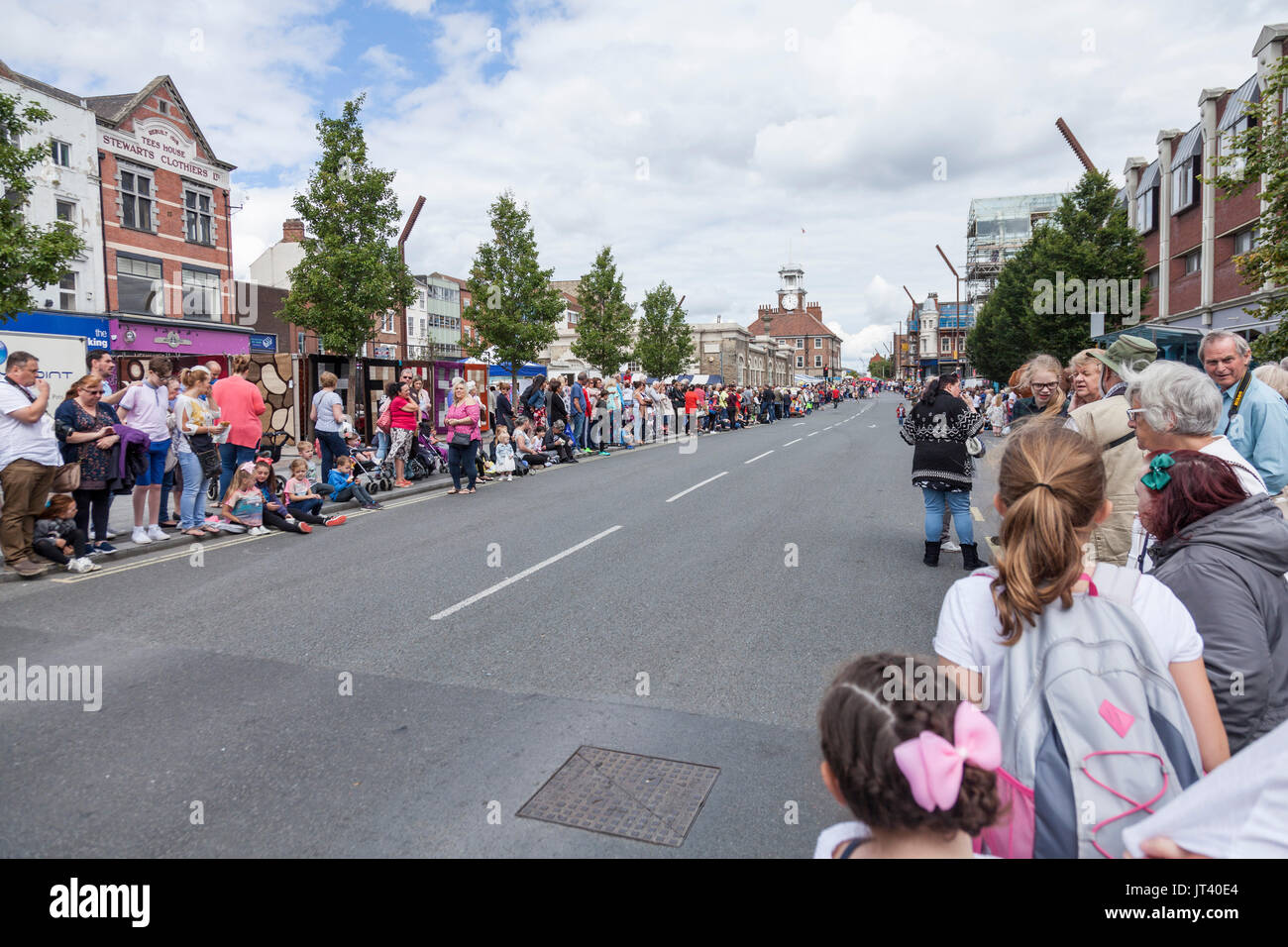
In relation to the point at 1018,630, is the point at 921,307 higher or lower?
higher

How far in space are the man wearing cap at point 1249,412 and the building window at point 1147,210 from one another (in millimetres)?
33943

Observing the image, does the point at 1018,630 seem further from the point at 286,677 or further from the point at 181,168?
the point at 181,168

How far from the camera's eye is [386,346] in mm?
52812

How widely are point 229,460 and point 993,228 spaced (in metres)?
96.6

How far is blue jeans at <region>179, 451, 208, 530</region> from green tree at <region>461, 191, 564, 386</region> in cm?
2089

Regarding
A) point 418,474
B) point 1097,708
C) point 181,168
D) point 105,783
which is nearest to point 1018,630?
point 1097,708

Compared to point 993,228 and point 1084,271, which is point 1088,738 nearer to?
point 1084,271

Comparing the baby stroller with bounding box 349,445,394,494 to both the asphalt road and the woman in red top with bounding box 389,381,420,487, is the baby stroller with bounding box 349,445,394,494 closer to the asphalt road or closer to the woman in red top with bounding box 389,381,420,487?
the woman in red top with bounding box 389,381,420,487

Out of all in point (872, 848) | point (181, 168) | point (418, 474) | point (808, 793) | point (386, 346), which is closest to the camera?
point (872, 848)

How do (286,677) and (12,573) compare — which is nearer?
(286,677)

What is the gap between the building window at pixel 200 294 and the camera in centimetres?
3067
